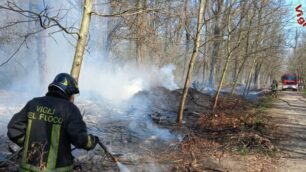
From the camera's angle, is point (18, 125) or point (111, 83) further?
point (111, 83)

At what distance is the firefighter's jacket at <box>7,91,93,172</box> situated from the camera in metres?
3.42

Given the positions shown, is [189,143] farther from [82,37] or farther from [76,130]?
[76,130]

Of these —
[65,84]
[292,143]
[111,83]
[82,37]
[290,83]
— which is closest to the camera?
[65,84]

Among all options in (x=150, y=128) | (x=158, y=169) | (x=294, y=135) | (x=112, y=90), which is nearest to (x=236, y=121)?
(x=294, y=135)

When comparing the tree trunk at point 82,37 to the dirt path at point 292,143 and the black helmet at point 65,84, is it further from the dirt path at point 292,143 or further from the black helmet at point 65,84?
the dirt path at point 292,143

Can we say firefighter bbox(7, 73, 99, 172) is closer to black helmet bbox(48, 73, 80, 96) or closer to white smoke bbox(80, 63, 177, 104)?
black helmet bbox(48, 73, 80, 96)

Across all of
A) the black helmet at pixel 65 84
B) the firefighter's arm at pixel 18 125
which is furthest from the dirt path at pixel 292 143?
the firefighter's arm at pixel 18 125

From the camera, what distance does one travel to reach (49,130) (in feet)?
11.4

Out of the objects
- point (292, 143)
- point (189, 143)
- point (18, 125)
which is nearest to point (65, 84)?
point (18, 125)

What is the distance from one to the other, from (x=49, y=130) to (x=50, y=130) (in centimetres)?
1

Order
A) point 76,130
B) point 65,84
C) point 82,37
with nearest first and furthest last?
point 76,130
point 65,84
point 82,37

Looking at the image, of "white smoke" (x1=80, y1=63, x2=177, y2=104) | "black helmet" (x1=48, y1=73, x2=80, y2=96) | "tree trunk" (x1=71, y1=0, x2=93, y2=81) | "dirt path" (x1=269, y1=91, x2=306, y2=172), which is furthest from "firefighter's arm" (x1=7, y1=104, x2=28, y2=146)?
"white smoke" (x1=80, y1=63, x2=177, y2=104)

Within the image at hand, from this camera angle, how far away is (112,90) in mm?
19750

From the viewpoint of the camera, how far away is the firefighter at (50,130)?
3.43 meters
